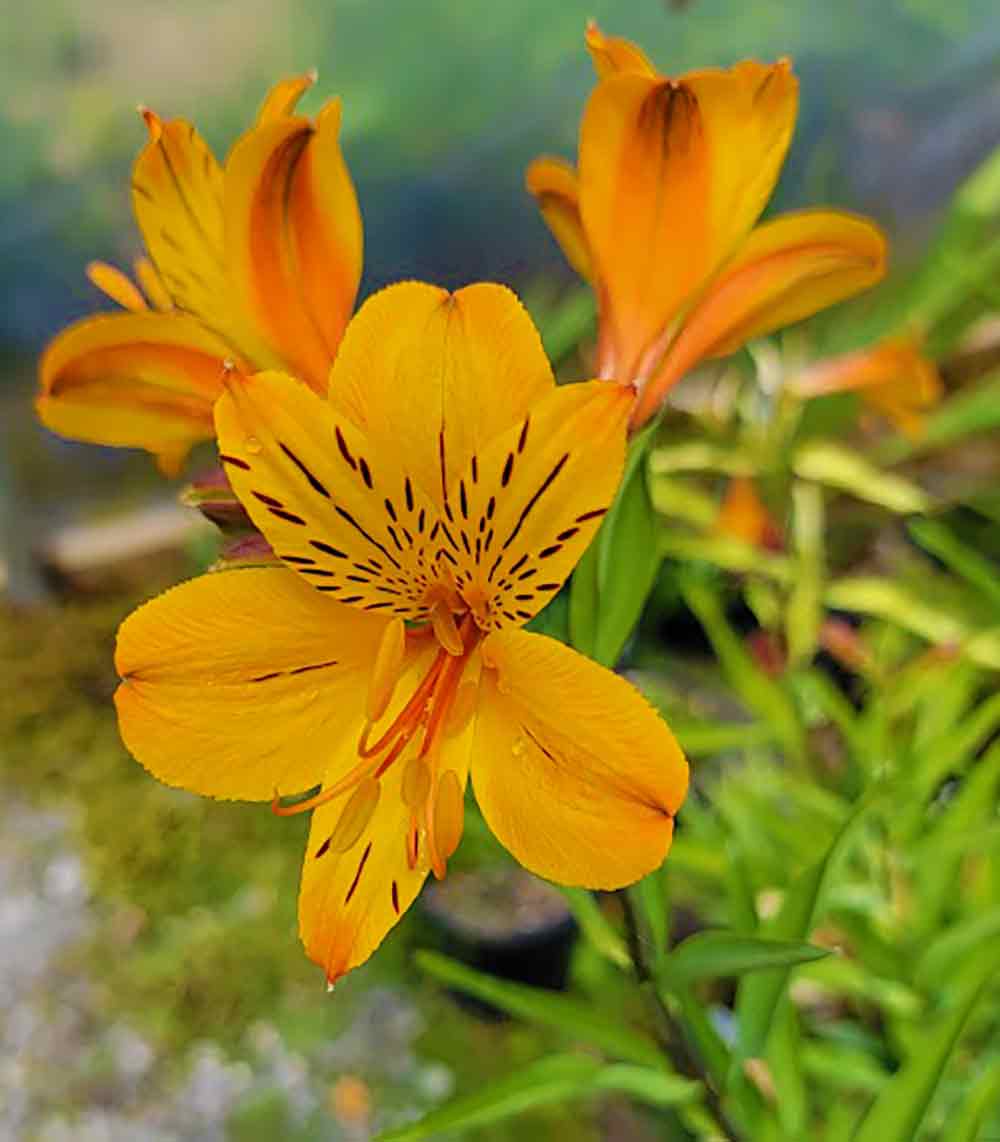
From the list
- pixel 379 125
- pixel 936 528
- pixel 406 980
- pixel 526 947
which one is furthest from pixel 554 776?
pixel 379 125

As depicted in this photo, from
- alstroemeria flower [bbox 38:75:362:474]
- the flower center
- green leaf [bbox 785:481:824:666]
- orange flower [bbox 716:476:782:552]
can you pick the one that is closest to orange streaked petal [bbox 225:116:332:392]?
alstroemeria flower [bbox 38:75:362:474]

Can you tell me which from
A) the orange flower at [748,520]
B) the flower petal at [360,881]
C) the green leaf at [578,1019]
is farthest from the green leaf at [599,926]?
the orange flower at [748,520]

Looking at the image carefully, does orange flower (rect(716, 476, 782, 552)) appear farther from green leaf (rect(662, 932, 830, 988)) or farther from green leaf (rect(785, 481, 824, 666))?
green leaf (rect(662, 932, 830, 988))

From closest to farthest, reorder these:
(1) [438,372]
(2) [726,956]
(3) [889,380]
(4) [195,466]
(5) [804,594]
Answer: (1) [438,372] < (2) [726,956] < (3) [889,380] < (5) [804,594] < (4) [195,466]

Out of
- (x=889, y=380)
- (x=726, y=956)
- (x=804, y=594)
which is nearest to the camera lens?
(x=726, y=956)

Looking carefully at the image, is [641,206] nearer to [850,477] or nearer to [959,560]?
[959,560]

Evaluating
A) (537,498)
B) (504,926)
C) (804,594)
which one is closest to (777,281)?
(537,498)

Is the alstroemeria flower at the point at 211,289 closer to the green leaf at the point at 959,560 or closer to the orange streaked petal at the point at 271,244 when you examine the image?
the orange streaked petal at the point at 271,244

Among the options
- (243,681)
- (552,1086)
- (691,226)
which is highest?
(691,226)
